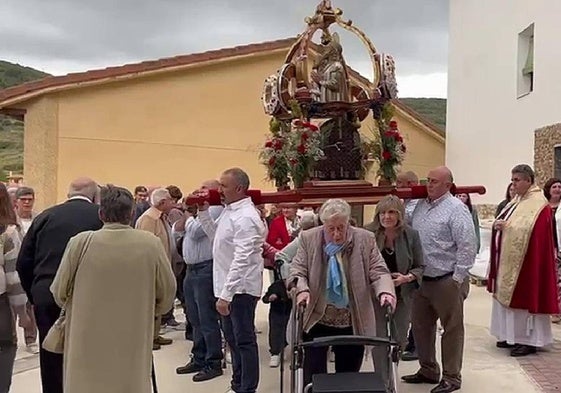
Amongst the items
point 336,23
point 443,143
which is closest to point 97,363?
point 336,23

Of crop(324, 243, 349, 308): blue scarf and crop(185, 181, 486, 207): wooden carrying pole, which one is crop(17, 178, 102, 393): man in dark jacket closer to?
crop(324, 243, 349, 308): blue scarf

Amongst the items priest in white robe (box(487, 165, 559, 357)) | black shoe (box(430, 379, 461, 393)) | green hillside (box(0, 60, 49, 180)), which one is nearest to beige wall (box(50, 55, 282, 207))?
green hillside (box(0, 60, 49, 180))

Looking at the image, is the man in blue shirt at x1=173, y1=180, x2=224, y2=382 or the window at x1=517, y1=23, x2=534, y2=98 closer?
the man in blue shirt at x1=173, y1=180, x2=224, y2=382

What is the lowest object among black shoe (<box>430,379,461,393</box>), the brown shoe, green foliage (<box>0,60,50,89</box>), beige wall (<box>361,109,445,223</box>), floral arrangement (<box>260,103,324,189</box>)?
the brown shoe

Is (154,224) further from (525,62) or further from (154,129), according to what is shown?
(525,62)

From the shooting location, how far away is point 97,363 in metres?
4.01

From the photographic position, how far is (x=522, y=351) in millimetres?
7211

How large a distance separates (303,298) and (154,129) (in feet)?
38.0

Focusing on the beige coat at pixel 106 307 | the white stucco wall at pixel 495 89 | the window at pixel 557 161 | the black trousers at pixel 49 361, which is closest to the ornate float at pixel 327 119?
Result: the black trousers at pixel 49 361

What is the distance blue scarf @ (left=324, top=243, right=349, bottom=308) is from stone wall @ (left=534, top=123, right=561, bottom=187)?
8738mm

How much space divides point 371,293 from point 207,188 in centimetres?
216

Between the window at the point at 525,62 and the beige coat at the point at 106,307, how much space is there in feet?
39.2

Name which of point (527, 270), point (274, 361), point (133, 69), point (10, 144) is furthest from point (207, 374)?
point (10, 144)

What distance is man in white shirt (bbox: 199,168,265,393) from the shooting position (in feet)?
17.2
